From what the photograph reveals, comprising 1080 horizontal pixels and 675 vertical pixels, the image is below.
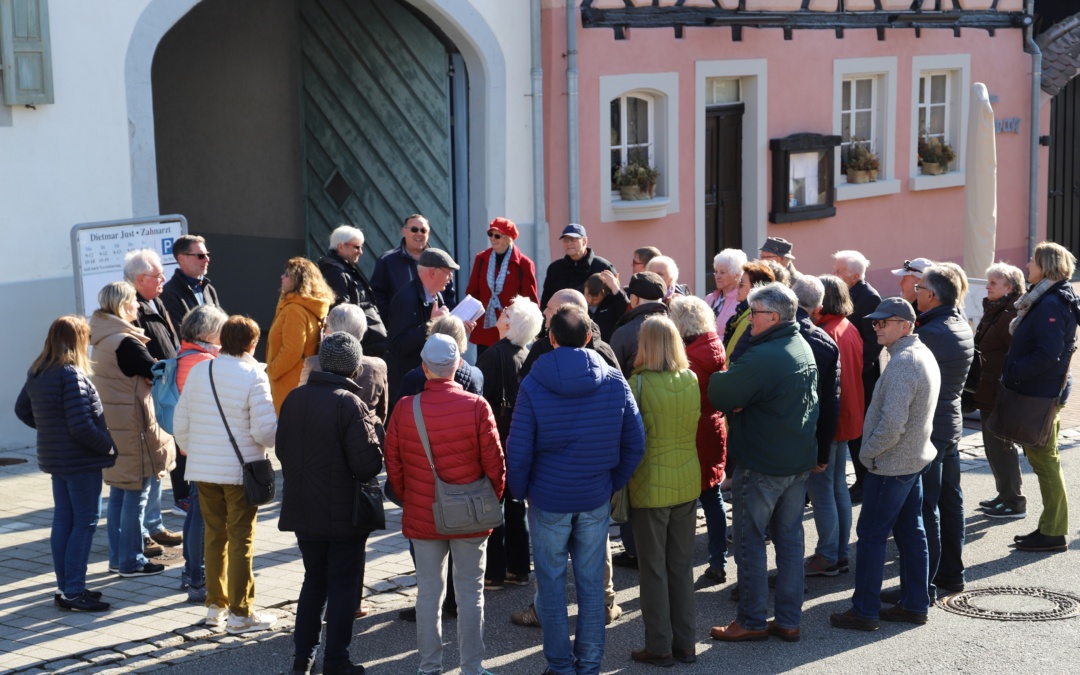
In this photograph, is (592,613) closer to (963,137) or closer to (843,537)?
(843,537)

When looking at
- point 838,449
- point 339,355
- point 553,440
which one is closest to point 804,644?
point 838,449

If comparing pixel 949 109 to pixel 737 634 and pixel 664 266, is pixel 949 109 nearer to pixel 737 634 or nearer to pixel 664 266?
pixel 664 266

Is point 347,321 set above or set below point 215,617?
above

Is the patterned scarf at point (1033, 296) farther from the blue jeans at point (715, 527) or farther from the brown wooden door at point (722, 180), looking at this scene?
the brown wooden door at point (722, 180)

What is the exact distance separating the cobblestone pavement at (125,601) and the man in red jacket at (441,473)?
1163 millimetres

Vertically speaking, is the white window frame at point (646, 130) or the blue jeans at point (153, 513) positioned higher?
the white window frame at point (646, 130)

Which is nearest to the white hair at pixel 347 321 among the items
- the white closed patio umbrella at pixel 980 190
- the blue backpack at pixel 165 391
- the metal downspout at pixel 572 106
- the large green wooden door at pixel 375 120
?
the blue backpack at pixel 165 391

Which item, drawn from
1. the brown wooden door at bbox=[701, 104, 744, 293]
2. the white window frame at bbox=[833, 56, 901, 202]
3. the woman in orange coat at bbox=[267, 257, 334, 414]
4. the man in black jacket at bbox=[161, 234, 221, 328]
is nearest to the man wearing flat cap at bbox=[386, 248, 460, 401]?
the woman in orange coat at bbox=[267, 257, 334, 414]

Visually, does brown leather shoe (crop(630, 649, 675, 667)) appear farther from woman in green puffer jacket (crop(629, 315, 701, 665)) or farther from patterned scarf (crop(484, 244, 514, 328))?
patterned scarf (crop(484, 244, 514, 328))

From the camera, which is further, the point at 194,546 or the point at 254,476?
the point at 194,546

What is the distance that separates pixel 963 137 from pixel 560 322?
14.3 metres

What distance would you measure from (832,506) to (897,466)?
1.02m

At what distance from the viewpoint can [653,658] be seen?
6.69m

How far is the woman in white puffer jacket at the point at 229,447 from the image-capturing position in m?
6.86
